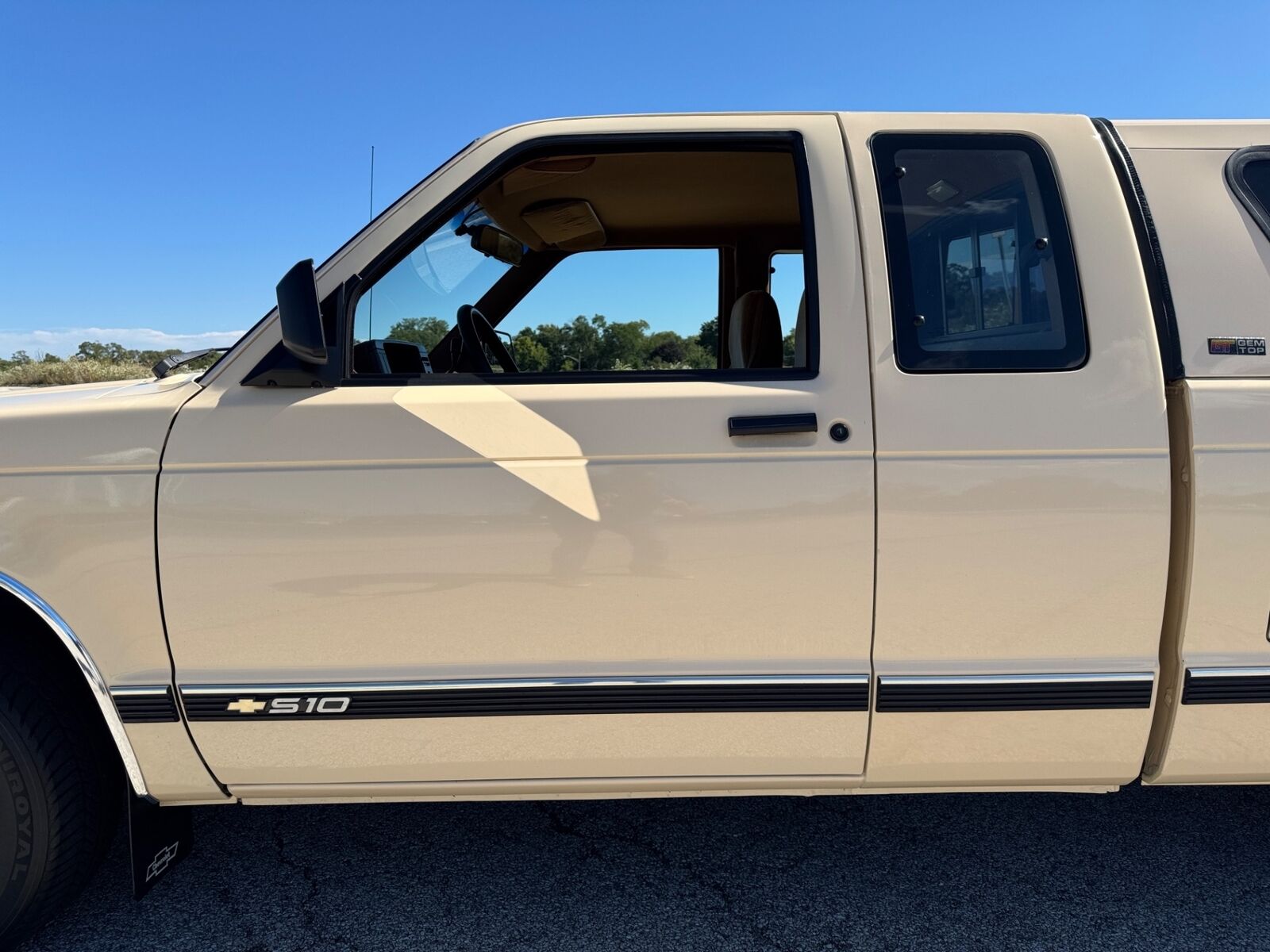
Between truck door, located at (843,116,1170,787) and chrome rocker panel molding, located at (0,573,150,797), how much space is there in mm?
1776

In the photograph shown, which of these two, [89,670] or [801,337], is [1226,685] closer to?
[801,337]

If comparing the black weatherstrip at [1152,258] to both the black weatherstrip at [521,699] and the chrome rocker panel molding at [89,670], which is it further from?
the chrome rocker panel molding at [89,670]

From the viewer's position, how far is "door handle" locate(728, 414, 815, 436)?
6.20 ft

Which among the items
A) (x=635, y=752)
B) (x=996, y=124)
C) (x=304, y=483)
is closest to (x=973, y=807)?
(x=635, y=752)

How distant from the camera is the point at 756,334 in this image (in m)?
2.60

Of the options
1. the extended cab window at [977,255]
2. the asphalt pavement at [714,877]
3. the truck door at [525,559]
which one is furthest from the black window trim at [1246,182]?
the asphalt pavement at [714,877]

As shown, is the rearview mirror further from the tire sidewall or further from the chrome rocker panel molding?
the tire sidewall

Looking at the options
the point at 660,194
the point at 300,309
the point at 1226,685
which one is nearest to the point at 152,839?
the point at 300,309

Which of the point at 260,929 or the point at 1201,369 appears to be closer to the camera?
the point at 1201,369

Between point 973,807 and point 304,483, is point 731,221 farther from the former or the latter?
point 973,807

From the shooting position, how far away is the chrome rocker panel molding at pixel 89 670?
186 cm

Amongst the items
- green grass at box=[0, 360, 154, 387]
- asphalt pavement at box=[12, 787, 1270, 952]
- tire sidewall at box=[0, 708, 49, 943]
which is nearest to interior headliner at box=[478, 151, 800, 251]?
tire sidewall at box=[0, 708, 49, 943]

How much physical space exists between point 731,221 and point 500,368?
1.11 m

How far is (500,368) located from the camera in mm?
2600
